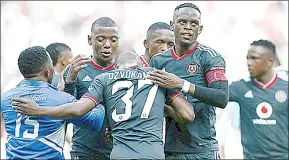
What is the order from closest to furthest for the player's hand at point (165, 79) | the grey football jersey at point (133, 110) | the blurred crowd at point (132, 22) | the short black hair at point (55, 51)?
the grey football jersey at point (133, 110), the player's hand at point (165, 79), the short black hair at point (55, 51), the blurred crowd at point (132, 22)

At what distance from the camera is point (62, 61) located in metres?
8.11

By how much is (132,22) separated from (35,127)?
9.96 meters

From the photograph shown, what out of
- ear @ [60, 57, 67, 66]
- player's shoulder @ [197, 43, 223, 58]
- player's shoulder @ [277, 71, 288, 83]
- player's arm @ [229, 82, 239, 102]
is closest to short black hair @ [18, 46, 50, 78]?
player's shoulder @ [197, 43, 223, 58]

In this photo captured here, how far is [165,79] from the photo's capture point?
5.38m

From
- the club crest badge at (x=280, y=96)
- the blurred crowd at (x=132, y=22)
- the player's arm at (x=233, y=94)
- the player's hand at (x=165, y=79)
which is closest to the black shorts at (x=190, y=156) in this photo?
the player's hand at (x=165, y=79)

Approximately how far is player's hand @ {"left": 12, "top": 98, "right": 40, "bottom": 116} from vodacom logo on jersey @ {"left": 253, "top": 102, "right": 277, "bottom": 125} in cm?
402

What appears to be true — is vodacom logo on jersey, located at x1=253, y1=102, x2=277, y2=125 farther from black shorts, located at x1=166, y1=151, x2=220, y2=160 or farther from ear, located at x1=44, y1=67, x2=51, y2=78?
ear, located at x1=44, y1=67, x2=51, y2=78

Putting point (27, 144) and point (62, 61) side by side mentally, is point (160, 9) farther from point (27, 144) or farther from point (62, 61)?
point (27, 144)

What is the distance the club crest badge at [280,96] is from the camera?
27.2 feet

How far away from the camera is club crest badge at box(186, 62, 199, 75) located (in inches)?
231

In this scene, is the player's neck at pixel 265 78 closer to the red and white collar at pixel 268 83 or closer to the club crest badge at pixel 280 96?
the red and white collar at pixel 268 83

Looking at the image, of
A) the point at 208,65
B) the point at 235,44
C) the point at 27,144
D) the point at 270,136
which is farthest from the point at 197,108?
the point at 235,44

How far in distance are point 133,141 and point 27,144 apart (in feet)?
3.07

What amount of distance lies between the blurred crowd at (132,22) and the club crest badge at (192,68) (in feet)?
27.2
